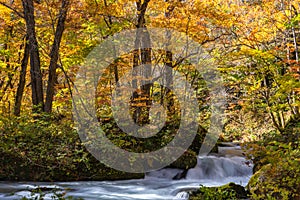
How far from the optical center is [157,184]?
8.37 metres

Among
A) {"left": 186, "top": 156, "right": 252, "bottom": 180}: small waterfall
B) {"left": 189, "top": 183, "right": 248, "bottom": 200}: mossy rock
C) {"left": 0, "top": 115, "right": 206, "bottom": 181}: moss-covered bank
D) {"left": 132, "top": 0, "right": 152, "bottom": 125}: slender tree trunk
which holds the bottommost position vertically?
{"left": 186, "top": 156, "right": 252, "bottom": 180}: small waterfall

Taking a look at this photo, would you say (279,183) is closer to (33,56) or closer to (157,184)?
(157,184)

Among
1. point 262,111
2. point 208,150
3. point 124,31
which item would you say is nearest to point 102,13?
point 124,31

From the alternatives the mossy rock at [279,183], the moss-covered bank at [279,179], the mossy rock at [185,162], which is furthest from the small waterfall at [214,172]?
the mossy rock at [279,183]

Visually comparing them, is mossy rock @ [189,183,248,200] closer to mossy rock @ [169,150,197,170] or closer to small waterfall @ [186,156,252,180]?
small waterfall @ [186,156,252,180]

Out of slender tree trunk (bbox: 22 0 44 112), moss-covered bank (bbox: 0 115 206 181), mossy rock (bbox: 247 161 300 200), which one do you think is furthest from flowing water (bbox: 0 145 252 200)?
slender tree trunk (bbox: 22 0 44 112)

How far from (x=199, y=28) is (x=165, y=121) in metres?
3.47

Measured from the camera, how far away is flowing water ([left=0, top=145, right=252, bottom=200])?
700 centimetres

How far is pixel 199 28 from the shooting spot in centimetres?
1091

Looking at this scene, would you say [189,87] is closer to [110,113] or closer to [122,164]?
[110,113]

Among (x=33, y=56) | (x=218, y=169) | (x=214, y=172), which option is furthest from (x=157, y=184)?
(x=33, y=56)

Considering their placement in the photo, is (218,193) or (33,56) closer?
(218,193)

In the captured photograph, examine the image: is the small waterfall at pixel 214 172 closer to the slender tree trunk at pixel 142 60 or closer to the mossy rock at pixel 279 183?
the slender tree trunk at pixel 142 60

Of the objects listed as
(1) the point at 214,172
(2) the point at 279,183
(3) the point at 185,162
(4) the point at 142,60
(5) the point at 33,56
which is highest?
(5) the point at 33,56
